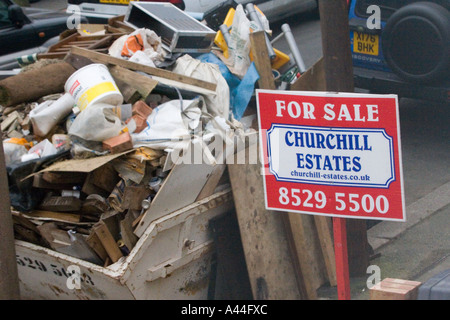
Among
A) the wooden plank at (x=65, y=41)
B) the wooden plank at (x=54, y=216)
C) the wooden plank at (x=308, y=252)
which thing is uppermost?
the wooden plank at (x=65, y=41)

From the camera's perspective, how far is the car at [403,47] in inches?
236

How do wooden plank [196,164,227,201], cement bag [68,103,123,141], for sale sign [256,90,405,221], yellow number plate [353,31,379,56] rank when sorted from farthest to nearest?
1. yellow number plate [353,31,379,56]
2. wooden plank [196,164,227,201]
3. cement bag [68,103,123,141]
4. for sale sign [256,90,405,221]

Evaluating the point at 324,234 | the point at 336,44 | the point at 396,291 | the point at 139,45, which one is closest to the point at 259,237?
the point at 324,234

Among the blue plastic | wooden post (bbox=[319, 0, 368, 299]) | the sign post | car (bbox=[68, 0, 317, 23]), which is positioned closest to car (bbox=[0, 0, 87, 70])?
car (bbox=[68, 0, 317, 23])

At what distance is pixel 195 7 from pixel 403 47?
355 cm

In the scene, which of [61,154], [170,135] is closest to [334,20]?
[170,135]

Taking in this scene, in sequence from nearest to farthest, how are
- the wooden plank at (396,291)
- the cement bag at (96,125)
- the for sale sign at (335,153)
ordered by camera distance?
the wooden plank at (396,291), the for sale sign at (335,153), the cement bag at (96,125)

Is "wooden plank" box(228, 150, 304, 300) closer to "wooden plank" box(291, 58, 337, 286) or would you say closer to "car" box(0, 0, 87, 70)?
"wooden plank" box(291, 58, 337, 286)

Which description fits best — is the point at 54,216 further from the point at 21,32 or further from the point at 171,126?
the point at 21,32

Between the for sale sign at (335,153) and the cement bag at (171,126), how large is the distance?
84cm

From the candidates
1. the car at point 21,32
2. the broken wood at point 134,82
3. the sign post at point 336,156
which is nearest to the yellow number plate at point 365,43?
the broken wood at point 134,82

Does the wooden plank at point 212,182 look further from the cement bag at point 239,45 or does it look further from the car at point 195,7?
the car at point 195,7

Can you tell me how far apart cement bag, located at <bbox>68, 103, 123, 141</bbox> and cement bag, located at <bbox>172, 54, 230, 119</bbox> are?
79 cm

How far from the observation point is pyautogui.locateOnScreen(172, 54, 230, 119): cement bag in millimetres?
4660
